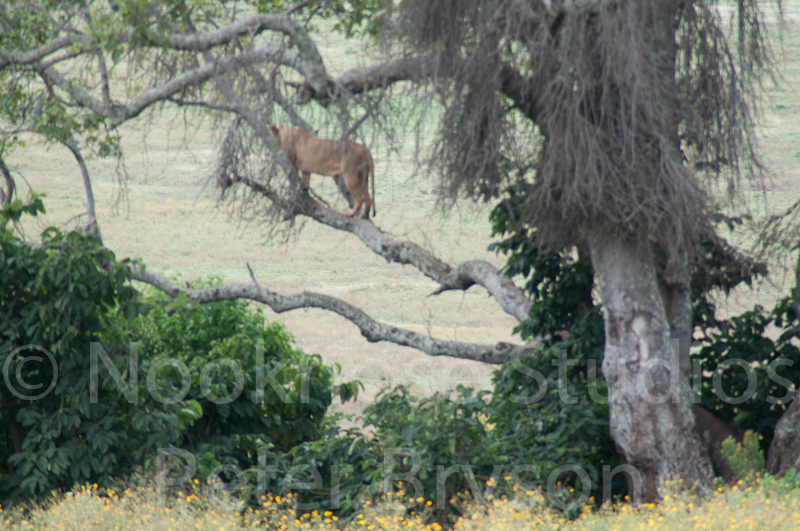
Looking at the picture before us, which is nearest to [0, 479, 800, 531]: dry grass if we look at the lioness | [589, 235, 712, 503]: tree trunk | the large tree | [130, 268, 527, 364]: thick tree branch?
[589, 235, 712, 503]: tree trunk

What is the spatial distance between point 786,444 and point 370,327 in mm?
3696

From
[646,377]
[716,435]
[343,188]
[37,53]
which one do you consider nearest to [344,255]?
[343,188]

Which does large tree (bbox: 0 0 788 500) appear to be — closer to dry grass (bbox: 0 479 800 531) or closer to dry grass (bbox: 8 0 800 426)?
dry grass (bbox: 0 479 800 531)

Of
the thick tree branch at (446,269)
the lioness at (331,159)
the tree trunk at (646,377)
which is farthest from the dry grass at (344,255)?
the tree trunk at (646,377)

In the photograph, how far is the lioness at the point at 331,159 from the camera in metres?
7.12

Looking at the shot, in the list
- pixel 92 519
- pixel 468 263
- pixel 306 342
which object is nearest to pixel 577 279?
pixel 468 263

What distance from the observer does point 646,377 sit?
18.6 ft

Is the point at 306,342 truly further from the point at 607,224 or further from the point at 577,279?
the point at 607,224

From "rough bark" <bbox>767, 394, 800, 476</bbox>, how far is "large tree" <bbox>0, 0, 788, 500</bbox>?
25.0 inches

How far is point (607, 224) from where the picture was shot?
18.0 feet

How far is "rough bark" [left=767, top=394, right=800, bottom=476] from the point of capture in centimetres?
586

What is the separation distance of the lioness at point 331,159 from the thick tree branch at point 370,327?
3.14 feet

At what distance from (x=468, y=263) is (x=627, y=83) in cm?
252

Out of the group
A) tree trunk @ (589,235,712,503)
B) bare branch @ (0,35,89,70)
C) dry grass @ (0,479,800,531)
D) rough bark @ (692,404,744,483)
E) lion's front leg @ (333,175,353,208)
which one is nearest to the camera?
dry grass @ (0,479,800,531)
